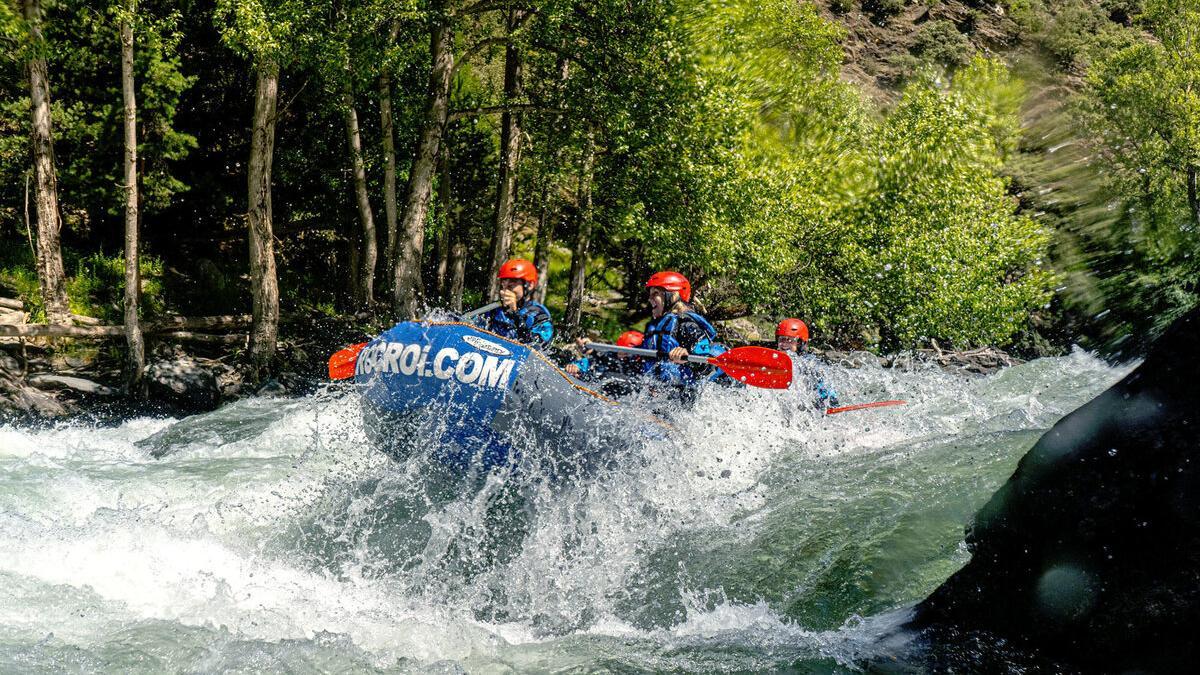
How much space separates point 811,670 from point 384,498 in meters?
3.56

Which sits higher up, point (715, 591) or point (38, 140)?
point (38, 140)

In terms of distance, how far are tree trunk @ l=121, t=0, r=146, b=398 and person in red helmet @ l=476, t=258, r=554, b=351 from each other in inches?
277

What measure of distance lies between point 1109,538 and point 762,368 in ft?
16.2

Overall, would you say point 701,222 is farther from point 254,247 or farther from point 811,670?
point 811,670

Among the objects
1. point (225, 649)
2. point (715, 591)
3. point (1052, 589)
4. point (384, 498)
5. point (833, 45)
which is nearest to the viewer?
point (1052, 589)

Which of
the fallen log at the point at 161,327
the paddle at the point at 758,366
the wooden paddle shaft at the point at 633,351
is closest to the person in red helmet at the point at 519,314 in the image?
the wooden paddle shaft at the point at 633,351

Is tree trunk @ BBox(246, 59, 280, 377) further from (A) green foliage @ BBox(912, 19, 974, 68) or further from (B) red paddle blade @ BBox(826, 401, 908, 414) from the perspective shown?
(A) green foliage @ BBox(912, 19, 974, 68)

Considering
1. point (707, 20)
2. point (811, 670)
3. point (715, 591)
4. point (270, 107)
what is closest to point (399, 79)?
point (270, 107)

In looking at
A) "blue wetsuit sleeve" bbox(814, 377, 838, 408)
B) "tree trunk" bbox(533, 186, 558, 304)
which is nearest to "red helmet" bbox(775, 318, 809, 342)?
"blue wetsuit sleeve" bbox(814, 377, 838, 408)

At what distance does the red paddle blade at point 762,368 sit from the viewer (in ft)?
27.5

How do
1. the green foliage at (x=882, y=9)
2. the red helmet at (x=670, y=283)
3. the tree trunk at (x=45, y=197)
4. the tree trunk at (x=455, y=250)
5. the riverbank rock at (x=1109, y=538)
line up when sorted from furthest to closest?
the green foliage at (x=882, y=9) → the tree trunk at (x=455, y=250) → the tree trunk at (x=45, y=197) → the red helmet at (x=670, y=283) → the riverbank rock at (x=1109, y=538)

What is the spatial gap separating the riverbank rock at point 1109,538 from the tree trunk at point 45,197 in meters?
13.5

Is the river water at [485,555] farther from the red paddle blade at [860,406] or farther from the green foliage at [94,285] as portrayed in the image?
the green foliage at [94,285]

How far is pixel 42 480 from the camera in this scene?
7664 millimetres
